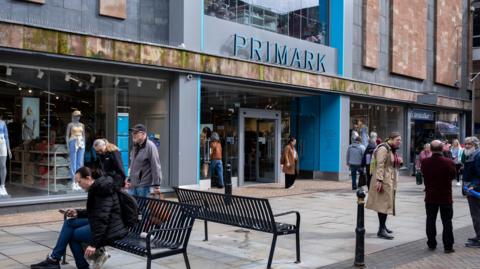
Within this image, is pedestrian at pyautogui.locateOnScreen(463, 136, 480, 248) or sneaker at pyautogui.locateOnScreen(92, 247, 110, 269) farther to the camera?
pedestrian at pyautogui.locateOnScreen(463, 136, 480, 248)

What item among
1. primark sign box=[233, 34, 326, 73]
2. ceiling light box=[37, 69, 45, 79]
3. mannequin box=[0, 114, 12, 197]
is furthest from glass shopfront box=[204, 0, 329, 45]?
mannequin box=[0, 114, 12, 197]

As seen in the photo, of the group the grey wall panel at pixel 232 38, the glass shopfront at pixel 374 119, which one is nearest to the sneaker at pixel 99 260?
the grey wall panel at pixel 232 38

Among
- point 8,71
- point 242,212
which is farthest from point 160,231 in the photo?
point 8,71

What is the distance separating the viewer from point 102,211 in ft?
17.2

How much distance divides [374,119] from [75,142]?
46.0 feet

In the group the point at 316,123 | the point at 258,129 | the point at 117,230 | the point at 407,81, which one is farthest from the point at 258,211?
the point at 407,81

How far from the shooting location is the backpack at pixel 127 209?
549 cm

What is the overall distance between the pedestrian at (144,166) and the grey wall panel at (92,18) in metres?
4.07

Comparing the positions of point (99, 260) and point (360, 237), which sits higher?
point (360, 237)

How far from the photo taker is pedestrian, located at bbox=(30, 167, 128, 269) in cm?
524

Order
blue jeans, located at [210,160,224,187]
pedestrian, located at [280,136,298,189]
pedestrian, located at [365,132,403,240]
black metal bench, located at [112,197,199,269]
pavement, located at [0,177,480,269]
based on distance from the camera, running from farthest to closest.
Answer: pedestrian, located at [280,136,298,189] → blue jeans, located at [210,160,224,187] → pedestrian, located at [365,132,403,240] → pavement, located at [0,177,480,269] → black metal bench, located at [112,197,199,269]

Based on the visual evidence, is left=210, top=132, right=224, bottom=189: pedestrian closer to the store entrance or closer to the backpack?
the store entrance

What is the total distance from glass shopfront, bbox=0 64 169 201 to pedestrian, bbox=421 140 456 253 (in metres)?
7.47

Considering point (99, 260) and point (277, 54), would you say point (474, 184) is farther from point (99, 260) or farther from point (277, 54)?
point (277, 54)
